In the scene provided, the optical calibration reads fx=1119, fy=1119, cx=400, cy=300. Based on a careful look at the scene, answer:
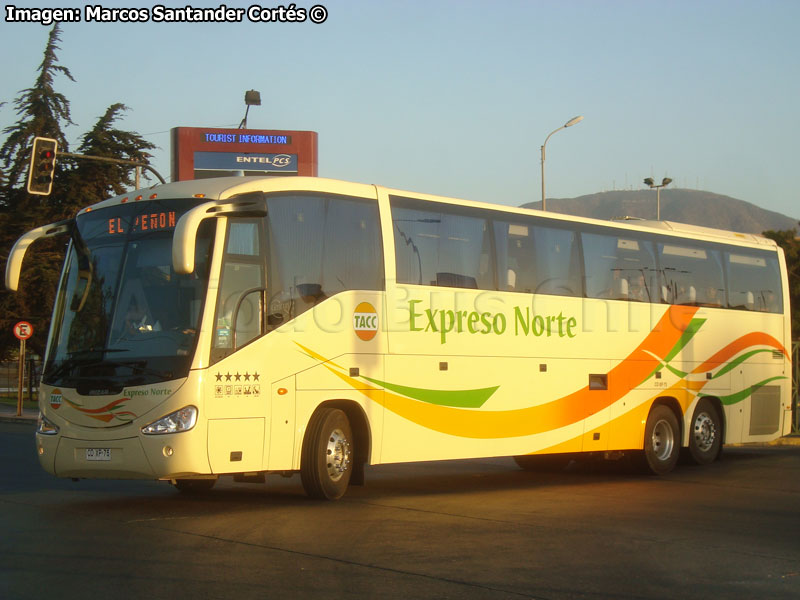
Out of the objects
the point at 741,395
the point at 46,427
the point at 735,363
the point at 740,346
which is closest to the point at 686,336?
the point at 735,363

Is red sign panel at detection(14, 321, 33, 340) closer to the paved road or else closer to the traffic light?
the traffic light

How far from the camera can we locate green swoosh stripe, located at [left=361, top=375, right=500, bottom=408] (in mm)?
13797

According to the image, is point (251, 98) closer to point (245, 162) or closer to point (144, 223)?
point (245, 162)

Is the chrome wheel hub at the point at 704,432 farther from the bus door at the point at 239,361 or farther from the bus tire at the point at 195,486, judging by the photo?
the bus door at the point at 239,361

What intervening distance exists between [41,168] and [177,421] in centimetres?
1453

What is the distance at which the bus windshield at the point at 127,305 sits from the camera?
1168 cm

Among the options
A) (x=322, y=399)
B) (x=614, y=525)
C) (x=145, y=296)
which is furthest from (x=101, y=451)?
(x=614, y=525)

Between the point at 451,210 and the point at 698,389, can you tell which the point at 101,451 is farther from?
the point at 698,389

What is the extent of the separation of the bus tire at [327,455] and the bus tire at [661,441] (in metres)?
6.24

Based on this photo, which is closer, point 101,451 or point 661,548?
point 661,548

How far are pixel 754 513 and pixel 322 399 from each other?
4.99 metres

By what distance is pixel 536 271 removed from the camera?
1598 centimetres

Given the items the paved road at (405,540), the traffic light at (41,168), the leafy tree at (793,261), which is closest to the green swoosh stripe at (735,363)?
the paved road at (405,540)

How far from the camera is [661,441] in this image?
18094mm
